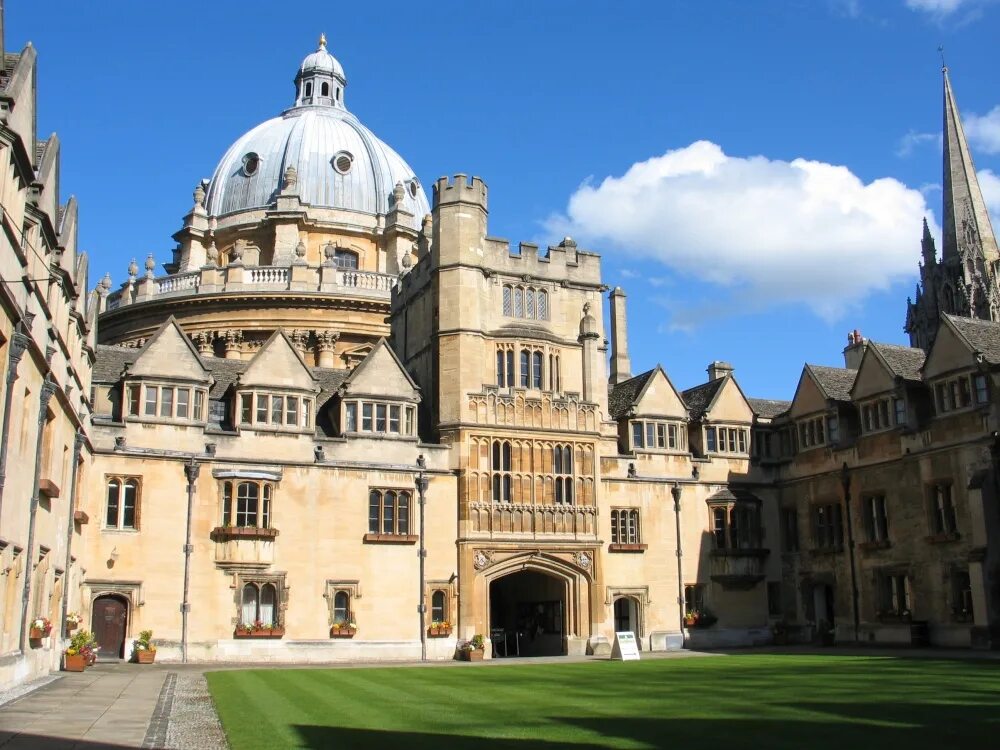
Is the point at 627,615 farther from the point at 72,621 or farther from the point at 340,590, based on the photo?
the point at 72,621

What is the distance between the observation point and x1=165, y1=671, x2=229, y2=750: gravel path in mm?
14922

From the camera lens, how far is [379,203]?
6706 centimetres

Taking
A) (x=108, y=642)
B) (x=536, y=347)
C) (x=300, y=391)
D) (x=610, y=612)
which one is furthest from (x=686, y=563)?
(x=108, y=642)

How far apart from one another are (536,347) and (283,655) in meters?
15.8

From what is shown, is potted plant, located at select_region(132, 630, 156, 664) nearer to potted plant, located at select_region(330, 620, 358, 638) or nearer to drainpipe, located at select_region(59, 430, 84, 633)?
drainpipe, located at select_region(59, 430, 84, 633)

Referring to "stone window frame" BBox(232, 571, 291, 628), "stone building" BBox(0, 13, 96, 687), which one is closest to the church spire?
"stone window frame" BBox(232, 571, 291, 628)

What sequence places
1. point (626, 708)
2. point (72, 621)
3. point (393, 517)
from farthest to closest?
point (393, 517), point (72, 621), point (626, 708)

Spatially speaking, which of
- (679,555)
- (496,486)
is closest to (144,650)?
(496,486)

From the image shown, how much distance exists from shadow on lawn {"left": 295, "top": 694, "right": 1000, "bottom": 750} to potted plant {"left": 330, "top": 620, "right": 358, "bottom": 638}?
827 inches

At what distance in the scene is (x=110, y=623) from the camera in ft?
115

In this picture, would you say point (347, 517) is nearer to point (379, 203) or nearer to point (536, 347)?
point (536, 347)

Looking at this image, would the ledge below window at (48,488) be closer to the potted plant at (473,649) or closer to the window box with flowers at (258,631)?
A: the window box with flowers at (258,631)

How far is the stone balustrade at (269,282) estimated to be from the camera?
5700 cm

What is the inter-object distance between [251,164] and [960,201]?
6220cm
